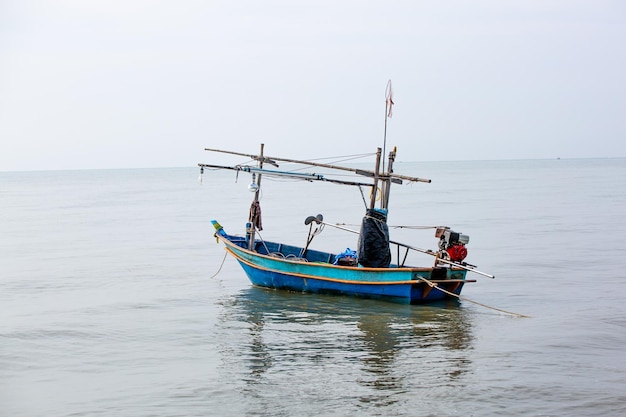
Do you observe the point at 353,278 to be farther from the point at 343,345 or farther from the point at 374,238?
the point at 343,345

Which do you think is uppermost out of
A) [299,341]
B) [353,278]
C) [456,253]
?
[456,253]

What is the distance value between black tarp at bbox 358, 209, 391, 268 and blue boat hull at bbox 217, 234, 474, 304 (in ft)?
1.05

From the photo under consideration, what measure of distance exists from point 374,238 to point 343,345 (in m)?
3.43

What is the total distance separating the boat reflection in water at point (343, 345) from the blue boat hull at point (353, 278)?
0.22 metres

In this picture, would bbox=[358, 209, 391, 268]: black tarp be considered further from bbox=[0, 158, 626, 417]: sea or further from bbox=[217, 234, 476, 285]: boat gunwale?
bbox=[0, 158, 626, 417]: sea

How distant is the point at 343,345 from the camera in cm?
1198

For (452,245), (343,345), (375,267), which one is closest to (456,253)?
(452,245)

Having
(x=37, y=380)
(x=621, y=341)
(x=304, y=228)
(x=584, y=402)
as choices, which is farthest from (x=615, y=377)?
(x=304, y=228)

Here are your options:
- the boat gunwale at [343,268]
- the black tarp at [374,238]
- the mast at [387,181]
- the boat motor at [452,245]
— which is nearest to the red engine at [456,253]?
the boat motor at [452,245]

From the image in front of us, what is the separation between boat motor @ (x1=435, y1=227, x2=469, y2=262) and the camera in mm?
14789

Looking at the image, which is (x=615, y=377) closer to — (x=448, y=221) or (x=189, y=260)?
(x=189, y=260)

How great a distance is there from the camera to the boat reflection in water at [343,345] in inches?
388

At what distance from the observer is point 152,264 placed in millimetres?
22812

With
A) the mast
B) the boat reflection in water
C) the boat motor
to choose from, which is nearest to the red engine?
the boat motor
